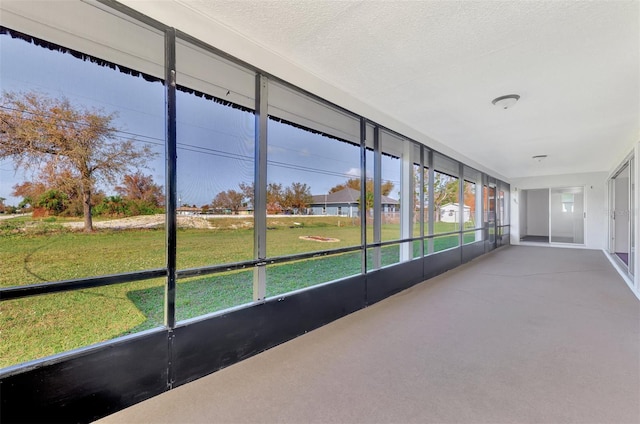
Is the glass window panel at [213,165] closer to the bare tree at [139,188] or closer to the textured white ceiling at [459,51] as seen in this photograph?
the bare tree at [139,188]

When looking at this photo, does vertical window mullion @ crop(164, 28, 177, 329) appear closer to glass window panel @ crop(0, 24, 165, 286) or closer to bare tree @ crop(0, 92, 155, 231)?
glass window panel @ crop(0, 24, 165, 286)

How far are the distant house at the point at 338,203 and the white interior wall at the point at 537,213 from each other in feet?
39.6

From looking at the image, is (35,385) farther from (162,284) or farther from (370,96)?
(370,96)

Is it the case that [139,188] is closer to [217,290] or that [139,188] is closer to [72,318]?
[72,318]

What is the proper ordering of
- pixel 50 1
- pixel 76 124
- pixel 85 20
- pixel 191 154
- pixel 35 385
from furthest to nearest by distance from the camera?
pixel 191 154, pixel 76 124, pixel 85 20, pixel 50 1, pixel 35 385

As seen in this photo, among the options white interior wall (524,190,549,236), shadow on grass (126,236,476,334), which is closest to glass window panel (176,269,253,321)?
shadow on grass (126,236,476,334)

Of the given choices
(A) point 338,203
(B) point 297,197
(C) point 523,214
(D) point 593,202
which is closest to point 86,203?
(B) point 297,197

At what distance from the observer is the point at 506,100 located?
3.39 meters

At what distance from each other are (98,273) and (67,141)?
1432mm

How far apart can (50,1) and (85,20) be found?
0.17 metres

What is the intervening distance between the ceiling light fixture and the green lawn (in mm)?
2756

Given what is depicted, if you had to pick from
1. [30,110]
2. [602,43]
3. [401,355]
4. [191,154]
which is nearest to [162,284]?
[191,154]

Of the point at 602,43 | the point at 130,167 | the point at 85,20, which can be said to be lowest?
the point at 130,167

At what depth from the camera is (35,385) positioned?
5.00 ft
